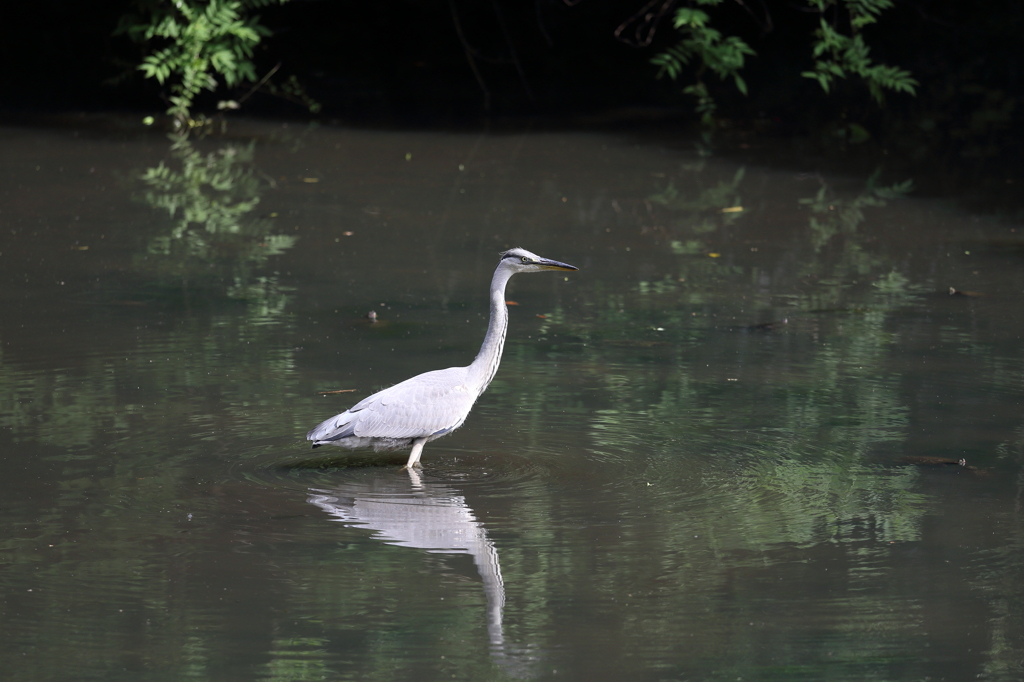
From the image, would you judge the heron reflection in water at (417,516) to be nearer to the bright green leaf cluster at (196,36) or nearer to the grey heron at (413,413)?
the grey heron at (413,413)

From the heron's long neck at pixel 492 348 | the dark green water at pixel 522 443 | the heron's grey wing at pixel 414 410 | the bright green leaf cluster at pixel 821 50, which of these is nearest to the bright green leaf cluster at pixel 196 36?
the dark green water at pixel 522 443

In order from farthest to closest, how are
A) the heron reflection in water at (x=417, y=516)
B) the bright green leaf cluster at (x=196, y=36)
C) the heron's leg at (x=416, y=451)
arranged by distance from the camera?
the bright green leaf cluster at (x=196, y=36), the heron's leg at (x=416, y=451), the heron reflection in water at (x=417, y=516)

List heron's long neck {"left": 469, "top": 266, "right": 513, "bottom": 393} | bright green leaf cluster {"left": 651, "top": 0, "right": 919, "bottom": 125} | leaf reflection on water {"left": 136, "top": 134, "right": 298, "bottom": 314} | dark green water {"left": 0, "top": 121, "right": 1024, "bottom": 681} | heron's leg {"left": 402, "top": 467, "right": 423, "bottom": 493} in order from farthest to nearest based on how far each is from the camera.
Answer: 1. bright green leaf cluster {"left": 651, "top": 0, "right": 919, "bottom": 125}
2. leaf reflection on water {"left": 136, "top": 134, "right": 298, "bottom": 314}
3. heron's long neck {"left": 469, "top": 266, "right": 513, "bottom": 393}
4. heron's leg {"left": 402, "top": 467, "right": 423, "bottom": 493}
5. dark green water {"left": 0, "top": 121, "right": 1024, "bottom": 681}

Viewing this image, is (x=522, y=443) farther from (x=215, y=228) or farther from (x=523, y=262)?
(x=215, y=228)

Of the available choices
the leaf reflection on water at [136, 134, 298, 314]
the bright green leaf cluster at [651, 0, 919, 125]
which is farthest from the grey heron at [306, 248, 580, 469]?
the bright green leaf cluster at [651, 0, 919, 125]

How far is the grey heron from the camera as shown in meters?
6.60

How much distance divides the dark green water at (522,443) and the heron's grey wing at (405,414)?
0.22 metres

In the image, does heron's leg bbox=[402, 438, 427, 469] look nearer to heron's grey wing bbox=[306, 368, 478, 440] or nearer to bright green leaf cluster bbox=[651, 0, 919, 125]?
heron's grey wing bbox=[306, 368, 478, 440]

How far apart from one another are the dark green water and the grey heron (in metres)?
0.19

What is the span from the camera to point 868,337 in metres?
8.87

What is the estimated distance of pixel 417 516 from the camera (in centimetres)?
613

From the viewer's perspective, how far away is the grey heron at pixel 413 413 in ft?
21.6

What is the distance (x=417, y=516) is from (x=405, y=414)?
66 cm

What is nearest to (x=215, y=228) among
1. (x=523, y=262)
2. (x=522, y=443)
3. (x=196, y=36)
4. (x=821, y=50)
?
(x=196, y=36)
